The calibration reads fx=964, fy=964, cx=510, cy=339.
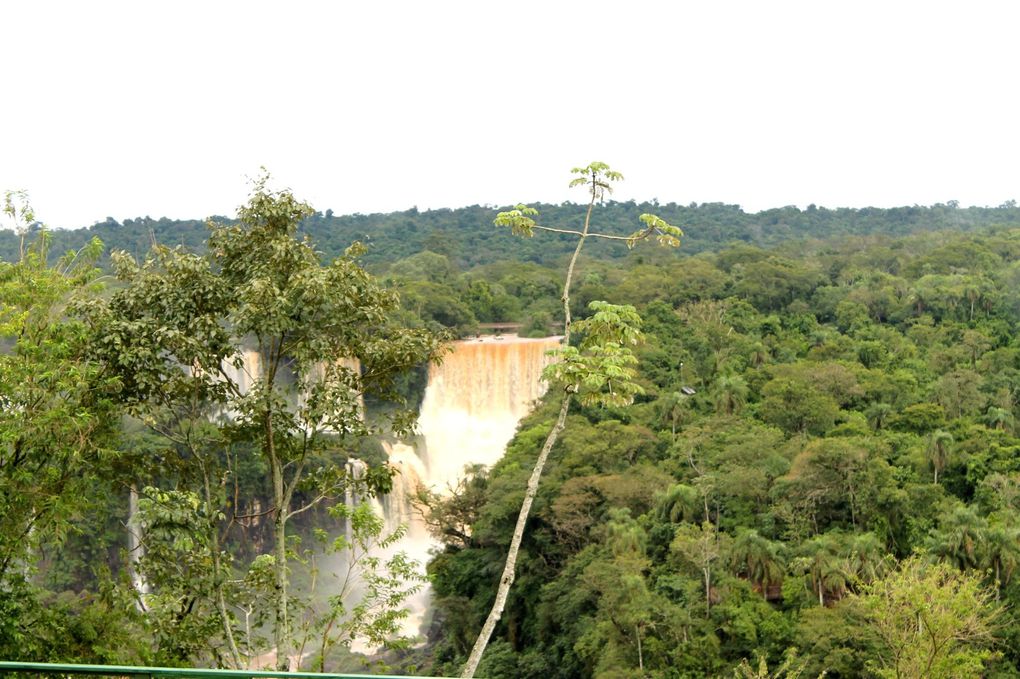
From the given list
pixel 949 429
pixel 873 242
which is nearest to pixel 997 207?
pixel 873 242

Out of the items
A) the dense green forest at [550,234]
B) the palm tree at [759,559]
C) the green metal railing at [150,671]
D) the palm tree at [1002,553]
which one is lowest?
the palm tree at [759,559]

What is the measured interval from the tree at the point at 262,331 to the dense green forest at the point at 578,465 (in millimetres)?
23

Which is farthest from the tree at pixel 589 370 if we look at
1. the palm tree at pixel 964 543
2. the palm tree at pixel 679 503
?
the palm tree at pixel 679 503

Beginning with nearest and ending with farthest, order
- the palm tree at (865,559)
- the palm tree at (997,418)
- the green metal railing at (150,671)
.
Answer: the green metal railing at (150,671)
the palm tree at (865,559)
the palm tree at (997,418)

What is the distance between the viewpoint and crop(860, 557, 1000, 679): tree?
375 inches

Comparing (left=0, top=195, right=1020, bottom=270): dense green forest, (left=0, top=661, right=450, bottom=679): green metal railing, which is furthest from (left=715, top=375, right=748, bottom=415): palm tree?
(left=0, top=195, right=1020, bottom=270): dense green forest

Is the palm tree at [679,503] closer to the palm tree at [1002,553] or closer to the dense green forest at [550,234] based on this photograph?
the palm tree at [1002,553]

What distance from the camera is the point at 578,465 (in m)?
18.9

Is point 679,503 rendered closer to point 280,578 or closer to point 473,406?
point 473,406

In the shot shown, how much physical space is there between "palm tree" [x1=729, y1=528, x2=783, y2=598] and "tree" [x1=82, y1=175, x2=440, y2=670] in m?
9.46

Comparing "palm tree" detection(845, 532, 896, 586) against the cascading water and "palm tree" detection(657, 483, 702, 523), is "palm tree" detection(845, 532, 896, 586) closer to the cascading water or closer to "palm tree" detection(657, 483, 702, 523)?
"palm tree" detection(657, 483, 702, 523)

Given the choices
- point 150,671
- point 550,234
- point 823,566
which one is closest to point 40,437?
point 150,671

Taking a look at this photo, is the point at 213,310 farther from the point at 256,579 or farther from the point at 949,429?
the point at 949,429

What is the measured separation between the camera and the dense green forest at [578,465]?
5.40 metres
